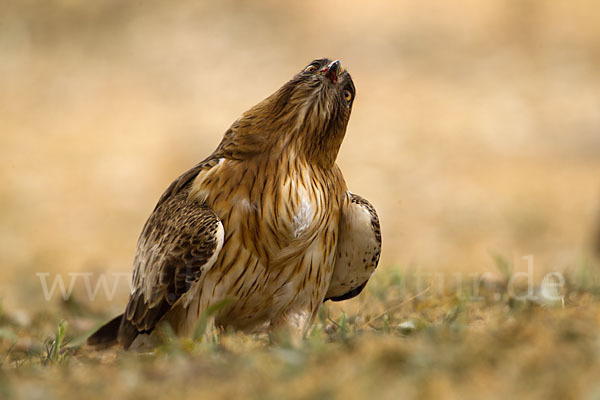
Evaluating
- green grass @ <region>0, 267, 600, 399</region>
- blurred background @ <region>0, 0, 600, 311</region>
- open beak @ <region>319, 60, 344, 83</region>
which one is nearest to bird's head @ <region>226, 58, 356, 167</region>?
open beak @ <region>319, 60, 344, 83</region>

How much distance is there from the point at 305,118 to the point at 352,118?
12.2 meters

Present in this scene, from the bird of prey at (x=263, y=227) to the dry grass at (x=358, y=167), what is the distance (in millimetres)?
298

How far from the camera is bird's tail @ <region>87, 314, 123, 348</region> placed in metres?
5.01

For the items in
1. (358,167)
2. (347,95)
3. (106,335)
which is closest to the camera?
(347,95)

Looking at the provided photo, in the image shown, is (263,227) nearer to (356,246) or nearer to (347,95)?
(356,246)

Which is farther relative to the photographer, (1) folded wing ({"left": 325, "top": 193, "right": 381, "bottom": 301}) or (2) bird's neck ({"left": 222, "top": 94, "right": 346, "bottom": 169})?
(1) folded wing ({"left": 325, "top": 193, "right": 381, "bottom": 301})

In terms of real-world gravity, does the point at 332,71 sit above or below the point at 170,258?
above

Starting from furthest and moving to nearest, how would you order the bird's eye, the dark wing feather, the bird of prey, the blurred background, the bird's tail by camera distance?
1. the blurred background
2. the bird's tail
3. the bird's eye
4. the bird of prey
5. the dark wing feather

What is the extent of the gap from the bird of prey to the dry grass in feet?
0.98

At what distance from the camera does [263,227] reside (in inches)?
169

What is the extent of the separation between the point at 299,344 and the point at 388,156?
11747 mm

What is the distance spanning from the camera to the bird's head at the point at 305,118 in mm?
4488

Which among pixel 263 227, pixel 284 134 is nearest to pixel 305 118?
pixel 284 134

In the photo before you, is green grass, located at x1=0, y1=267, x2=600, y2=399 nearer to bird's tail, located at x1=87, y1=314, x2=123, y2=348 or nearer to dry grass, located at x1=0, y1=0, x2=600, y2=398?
dry grass, located at x1=0, y1=0, x2=600, y2=398
